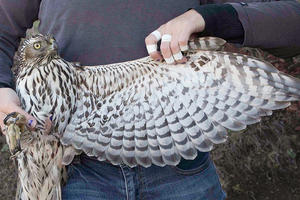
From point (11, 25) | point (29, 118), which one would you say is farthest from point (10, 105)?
point (11, 25)

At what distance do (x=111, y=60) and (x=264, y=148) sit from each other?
122 inches

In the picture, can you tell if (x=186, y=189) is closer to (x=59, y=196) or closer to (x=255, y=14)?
(x=59, y=196)

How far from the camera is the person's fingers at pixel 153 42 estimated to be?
6.25 ft

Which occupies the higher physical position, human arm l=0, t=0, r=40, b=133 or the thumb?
human arm l=0, t=0, r=40, b=133

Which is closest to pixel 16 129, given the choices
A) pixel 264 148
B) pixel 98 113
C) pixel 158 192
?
pixel 98 113

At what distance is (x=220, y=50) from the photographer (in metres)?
2.04

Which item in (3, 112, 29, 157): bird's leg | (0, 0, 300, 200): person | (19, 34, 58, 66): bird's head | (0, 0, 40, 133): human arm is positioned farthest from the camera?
(0, 0, 40, 133): human arm


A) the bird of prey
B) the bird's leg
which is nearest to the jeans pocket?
the bird of prey

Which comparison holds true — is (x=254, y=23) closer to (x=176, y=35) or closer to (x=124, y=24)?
(x=176, y=35)

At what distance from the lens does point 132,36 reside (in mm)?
2133

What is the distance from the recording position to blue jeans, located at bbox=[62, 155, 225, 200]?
6.95 ft

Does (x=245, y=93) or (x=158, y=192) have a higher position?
(x=245, y=93)

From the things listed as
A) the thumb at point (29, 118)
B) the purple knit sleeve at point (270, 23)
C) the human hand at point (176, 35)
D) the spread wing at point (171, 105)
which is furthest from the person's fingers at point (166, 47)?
the thumb at point (29, 118)

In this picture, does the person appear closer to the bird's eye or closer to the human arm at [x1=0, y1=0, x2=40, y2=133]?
the human arm at [x1=0, y1=0, x2=40, y2=133]
